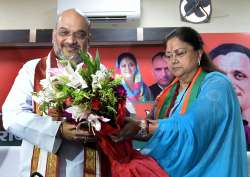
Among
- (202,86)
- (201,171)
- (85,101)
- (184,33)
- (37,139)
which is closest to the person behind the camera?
(85,101)

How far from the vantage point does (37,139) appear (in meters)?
1.42

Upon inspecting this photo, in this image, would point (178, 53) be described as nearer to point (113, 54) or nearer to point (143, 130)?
point (143, 130)

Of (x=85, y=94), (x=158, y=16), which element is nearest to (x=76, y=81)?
(x=85, y=94)

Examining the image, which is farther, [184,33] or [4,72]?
[4,72]

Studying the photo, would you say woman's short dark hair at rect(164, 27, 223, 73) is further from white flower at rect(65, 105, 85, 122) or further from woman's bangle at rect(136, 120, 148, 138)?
white flower at rect(65, 105, 85, 122)

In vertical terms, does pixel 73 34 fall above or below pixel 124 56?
below

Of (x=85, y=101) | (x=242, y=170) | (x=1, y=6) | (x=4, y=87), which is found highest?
(x=1, y=6)

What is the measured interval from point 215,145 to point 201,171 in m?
0.12

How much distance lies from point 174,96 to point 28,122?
30.1 inches

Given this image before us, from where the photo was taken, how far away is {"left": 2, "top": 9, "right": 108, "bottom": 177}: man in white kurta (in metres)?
1.40

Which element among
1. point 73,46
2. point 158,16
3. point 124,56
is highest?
point 158,16

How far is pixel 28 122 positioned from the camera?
1426 mm

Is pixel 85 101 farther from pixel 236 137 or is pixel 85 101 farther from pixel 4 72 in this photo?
pixel 4 72

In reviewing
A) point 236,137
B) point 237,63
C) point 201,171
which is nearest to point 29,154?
point 201,171
